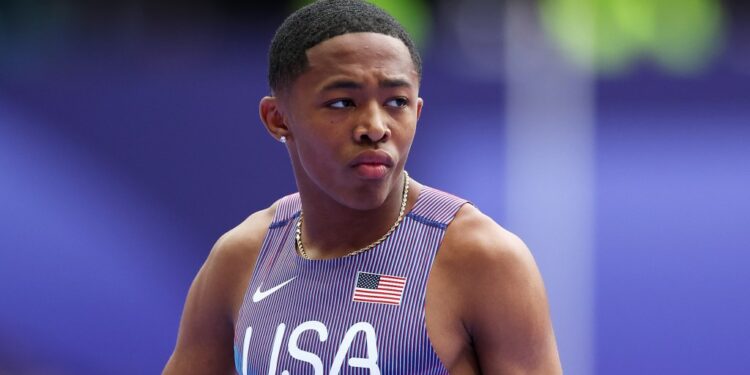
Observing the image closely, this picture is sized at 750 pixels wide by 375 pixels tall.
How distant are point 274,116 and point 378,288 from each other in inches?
11.5

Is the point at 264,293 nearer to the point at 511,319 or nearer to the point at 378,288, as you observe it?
the point at 378,288

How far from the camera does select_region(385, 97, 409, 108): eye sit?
1376 mm

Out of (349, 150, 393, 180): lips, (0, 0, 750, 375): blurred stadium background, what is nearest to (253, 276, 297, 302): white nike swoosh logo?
(349, 150, 393, 180): lips

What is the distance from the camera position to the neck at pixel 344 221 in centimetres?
146

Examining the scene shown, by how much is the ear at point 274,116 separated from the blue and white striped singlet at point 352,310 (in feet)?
0.61

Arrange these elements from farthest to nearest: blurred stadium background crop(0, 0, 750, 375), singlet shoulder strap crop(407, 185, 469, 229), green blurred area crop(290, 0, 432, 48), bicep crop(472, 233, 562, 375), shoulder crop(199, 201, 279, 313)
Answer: green blurred area crop(290, 0, 432, 48) → blurred stadium background crop(0, 0, 750, 375) → shoulder crop(199, 201, 279, 313) → singlet shoulder strap crop(407, 185, 469, 229) → bicep crop(472, 233, 562, 375)

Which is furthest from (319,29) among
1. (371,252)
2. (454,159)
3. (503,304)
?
(454,159)

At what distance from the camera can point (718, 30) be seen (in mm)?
3430

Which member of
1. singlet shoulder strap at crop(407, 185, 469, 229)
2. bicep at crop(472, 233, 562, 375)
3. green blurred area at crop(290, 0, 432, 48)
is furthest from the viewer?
green blurred area at crop(290, 0, 432, 48)

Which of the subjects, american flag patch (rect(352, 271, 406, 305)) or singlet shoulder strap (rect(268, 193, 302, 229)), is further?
singlet shoulder strap (rect(268, 193, 302, 229))

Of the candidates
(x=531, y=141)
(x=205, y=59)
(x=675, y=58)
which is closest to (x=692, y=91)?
(x=675, y=58)

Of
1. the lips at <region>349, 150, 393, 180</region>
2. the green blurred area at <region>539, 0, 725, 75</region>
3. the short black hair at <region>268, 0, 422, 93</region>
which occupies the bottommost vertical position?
the lips at <region>349, 150, 393, 180</region>

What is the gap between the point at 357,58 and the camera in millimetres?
1363

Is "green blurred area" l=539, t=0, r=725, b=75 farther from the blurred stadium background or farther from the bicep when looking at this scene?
the bicep
